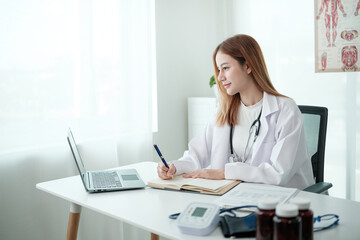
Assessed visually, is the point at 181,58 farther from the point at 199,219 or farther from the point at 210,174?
the point at 199,219

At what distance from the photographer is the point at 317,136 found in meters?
2.19

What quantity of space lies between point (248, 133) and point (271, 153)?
21 cm

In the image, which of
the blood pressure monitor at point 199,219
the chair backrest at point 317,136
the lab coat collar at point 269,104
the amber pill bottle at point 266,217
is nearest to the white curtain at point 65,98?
the lab coat collar at point 269,104

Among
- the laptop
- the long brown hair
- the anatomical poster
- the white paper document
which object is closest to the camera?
the white paper document

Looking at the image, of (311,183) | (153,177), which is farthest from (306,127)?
(153,177)

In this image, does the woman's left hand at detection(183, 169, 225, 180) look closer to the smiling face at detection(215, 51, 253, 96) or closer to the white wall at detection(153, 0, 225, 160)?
the smiling face at detection(215, 51, 253, 96)

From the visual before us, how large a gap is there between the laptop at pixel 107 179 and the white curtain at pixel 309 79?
1.94 meters

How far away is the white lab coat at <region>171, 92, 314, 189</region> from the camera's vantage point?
174cm

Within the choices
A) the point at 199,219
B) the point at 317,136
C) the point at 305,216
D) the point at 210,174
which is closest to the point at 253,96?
the point at 317,136

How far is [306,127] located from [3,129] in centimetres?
174

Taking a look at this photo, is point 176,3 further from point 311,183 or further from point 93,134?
point 311,183

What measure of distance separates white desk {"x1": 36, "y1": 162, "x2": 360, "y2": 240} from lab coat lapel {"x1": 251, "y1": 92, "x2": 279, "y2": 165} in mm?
395

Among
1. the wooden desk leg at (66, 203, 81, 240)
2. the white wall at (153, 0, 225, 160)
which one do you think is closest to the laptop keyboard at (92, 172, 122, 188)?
the wooden desk leg at (66, 203, 81, 240)

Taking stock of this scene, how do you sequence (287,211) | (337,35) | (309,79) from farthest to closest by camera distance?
1. (309,79)
2. (337,35)
3. (287,211)
